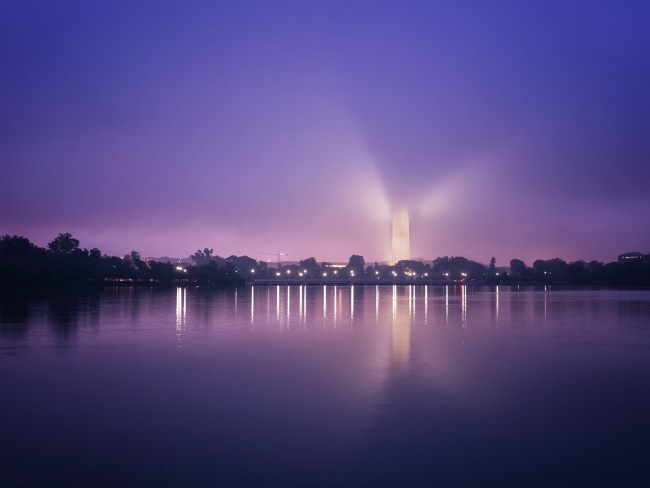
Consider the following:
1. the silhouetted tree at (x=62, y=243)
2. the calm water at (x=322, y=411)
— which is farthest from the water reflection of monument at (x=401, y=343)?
the silhouetted tree at (x=62, y=243)

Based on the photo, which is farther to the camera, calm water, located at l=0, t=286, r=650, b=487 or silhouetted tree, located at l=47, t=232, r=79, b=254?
silhouetted tree, located at l=47, t=232, r=79, b=254

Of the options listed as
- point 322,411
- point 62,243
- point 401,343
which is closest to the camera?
point 322,411

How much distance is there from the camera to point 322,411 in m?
13.0

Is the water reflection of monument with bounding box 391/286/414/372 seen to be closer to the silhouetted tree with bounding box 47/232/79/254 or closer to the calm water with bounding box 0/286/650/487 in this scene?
the calm water with bounding box 0/286/650/487

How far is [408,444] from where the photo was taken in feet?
34.9

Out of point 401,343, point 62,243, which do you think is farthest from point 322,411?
point 62,243

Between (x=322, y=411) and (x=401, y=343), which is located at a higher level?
(x=401, y=343)

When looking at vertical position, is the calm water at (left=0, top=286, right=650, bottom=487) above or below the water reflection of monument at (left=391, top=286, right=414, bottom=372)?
below

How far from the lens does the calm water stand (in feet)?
30.7

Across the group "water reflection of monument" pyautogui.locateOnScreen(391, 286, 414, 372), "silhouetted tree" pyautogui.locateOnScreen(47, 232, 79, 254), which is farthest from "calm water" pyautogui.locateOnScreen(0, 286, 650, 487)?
"silhouetted tree" pyautogui.locateOnScreen(47, 232, 79, 254)

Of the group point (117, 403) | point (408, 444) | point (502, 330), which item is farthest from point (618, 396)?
point (502, 330)

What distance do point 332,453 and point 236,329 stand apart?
20588 mm

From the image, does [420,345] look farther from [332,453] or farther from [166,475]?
[166,475]

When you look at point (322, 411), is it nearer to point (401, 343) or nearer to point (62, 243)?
point (401, 343)
